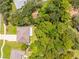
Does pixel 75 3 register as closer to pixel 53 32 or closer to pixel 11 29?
pixel 53 32

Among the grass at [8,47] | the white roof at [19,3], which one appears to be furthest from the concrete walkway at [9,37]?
the white roof at [19,3]

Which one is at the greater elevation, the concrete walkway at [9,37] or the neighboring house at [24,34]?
the neighboring house at [24,34]

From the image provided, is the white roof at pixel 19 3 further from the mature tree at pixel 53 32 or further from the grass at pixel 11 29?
the mature tree at pixel 53 32

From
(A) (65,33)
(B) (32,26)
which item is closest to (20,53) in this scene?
(B) (32,26)

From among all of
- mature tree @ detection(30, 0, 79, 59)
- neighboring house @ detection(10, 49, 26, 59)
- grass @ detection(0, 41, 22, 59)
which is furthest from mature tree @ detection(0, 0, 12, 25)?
mature tree @ detection(30, 0, 79, 59)

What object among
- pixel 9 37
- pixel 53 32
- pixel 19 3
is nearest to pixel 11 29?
pixel 9 37

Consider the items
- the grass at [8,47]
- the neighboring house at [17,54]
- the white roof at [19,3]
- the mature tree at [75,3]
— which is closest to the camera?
the mature tree at [75,3]

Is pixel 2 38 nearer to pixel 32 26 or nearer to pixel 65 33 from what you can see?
pixel 32 26

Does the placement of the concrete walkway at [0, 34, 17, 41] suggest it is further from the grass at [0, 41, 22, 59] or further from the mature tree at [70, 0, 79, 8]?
the mature tree at [70, 0, 79, 8]
